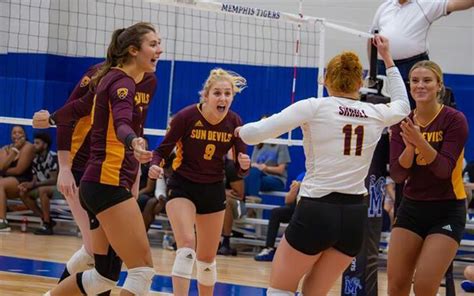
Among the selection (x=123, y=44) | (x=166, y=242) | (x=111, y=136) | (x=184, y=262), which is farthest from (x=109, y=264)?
(x=166, y=242)

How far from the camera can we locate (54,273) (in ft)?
30.2

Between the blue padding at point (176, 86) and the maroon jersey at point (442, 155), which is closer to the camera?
the maroon jersey at point (442, 155)

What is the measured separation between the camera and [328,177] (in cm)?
503

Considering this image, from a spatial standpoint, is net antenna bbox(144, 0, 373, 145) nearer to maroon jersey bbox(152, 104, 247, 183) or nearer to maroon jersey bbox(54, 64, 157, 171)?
maroon jersey bbox(152, 104, 247, 183)

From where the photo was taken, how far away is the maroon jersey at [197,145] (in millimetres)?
6980

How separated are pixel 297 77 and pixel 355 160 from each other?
6.53 m

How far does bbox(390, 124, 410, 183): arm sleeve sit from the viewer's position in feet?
19.9

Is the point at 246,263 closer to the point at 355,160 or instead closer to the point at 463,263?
the point at 463,263

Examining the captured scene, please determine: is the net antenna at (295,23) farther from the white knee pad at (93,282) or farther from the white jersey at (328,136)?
the white knee pad at (93,282)

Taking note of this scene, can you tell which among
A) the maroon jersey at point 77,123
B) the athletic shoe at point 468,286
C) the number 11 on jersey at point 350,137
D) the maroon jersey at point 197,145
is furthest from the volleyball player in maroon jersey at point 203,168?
the athletic shoe at point 468,286

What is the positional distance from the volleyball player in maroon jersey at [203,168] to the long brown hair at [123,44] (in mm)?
1351

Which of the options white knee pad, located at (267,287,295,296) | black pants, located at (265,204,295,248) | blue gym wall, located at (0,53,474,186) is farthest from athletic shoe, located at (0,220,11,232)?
white knee pad, located at (267,287,295,296)

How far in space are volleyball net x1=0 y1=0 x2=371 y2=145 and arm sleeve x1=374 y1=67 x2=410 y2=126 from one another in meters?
4.44

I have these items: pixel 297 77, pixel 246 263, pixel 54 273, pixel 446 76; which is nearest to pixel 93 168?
pixel 54 273
